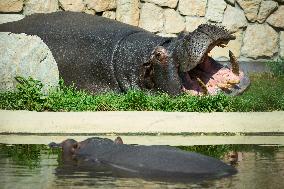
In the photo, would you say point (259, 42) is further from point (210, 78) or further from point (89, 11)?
point (210, 78)

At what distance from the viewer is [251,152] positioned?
8094 millimetres

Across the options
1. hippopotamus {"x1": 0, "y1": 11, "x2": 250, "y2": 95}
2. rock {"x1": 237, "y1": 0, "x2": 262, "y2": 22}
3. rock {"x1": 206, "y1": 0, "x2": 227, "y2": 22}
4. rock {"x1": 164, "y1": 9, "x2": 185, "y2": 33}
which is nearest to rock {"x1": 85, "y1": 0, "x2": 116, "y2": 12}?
rock {"x1": 164, "y1": 9, "x2": 185, "y2": 33}

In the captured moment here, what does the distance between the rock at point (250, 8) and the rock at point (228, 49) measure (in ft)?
0.91

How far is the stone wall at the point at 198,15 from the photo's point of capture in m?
14.1

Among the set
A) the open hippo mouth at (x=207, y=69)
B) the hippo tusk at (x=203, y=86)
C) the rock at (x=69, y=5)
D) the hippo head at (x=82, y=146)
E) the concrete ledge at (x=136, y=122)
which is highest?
the rock at (x=69, y=5)

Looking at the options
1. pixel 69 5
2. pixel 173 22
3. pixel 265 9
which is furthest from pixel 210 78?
pixel 265 9

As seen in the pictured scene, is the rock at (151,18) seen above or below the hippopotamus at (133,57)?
above

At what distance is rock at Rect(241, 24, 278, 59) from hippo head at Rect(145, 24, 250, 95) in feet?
11.2

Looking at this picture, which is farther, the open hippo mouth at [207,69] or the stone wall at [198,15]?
the stone wall at [198,15]

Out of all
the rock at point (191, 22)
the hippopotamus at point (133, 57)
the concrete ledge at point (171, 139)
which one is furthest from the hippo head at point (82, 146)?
the rock at point (191, 22)

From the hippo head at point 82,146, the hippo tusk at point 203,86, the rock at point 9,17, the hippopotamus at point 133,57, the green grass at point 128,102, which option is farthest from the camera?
the rock at point 9,17

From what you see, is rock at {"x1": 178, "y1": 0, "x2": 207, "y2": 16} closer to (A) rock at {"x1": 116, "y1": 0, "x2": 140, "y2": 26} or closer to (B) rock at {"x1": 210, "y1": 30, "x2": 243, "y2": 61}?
(B) rock at {"x1": 210, "y1": 30, "x2": 243, "y2": 61}

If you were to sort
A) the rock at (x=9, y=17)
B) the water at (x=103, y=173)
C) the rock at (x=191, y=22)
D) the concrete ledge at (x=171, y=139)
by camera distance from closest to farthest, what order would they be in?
the water at (x=103, y=173) → the concrete ledge at (x=171, y=139) → the rock at (x=9, y=17) → the rock at (x=191, y=22)

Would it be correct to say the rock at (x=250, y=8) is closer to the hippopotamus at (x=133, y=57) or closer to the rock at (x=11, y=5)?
the hippopotamus at (x=133, y=57)
